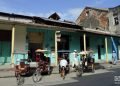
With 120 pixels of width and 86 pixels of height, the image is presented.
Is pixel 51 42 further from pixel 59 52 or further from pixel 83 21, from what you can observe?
pixel 83 21

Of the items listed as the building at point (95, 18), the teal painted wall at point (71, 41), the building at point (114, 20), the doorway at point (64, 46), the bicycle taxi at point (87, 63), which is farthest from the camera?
the building at point (95, 18)

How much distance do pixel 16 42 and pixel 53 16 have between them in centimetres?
1246

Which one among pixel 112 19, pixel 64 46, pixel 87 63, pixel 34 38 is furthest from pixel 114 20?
pixel 87 63

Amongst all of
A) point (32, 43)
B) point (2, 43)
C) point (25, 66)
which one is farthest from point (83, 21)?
point (25, 66)

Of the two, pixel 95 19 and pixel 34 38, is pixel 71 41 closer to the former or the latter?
pixel 34 38

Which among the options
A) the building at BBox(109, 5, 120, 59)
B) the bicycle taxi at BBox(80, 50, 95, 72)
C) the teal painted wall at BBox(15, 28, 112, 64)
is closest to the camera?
the bicycle taxi at BBox(80, 50, 95, 72)

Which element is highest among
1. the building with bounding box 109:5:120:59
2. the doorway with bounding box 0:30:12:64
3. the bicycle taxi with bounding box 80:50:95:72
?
the building with bounding box 109:5:120:59

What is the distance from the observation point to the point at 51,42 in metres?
25.0

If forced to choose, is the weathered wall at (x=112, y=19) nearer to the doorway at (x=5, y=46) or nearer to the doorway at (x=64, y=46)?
the doorway at (x=64, y=46)

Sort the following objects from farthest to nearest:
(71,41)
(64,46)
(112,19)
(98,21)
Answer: (98,21) → (112,19) → (71,41) → (64,46)

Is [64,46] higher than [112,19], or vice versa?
[112,19]

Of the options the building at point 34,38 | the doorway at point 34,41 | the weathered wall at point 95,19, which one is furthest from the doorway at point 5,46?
the weathered wall at point 95,19

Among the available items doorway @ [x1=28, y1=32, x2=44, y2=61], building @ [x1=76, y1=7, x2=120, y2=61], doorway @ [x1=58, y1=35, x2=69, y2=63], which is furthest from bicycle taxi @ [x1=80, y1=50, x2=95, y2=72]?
building @ [x1=76, y1=7, x2=120, y2=61]

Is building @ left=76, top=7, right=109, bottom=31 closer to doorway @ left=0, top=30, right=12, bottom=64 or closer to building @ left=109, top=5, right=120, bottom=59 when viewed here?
building @ left=109, top=5, right=120, bottom=59
